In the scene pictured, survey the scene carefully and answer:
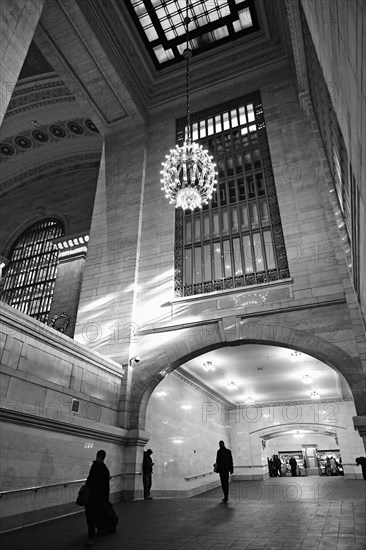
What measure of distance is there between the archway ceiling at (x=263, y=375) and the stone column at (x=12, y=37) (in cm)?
891

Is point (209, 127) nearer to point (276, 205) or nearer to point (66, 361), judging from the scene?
point (276, 205)

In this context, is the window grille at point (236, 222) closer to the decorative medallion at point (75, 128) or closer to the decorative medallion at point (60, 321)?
the decorative medallion at point (60, 321)

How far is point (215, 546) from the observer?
386 cm

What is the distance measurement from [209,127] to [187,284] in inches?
264

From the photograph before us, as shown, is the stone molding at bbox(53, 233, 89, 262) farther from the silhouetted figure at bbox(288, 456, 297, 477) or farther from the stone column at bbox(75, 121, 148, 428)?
the silhouetted figure at bbox(288, 456, 297, 477)

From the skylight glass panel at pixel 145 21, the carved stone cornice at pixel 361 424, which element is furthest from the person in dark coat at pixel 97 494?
the skylight glass panel at pixel 145 21

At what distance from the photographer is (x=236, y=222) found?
11414 millimetres

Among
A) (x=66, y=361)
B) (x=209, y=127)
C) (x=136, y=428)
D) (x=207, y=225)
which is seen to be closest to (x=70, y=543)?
(x=66, y=361)

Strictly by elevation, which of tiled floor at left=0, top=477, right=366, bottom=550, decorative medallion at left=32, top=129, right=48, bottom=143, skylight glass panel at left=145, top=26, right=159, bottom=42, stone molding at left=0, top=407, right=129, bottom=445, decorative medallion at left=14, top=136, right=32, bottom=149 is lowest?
tiled floor at left=0, top=477, right=366, bottom=550

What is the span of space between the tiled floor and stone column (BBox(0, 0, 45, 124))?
24.5ft

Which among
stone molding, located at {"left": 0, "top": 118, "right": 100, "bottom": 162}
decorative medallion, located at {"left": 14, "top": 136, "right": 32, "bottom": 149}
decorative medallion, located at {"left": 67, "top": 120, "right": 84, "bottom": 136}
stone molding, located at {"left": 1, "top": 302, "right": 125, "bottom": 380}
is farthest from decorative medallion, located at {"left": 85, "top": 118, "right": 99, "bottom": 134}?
stone molding, located at {"left": 1, "top": 302, "right": 125, "bottom": 380}

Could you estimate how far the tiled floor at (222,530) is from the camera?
392cm

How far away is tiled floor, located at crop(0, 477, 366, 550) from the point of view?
3920 mm

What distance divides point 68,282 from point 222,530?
11796 millimetres
